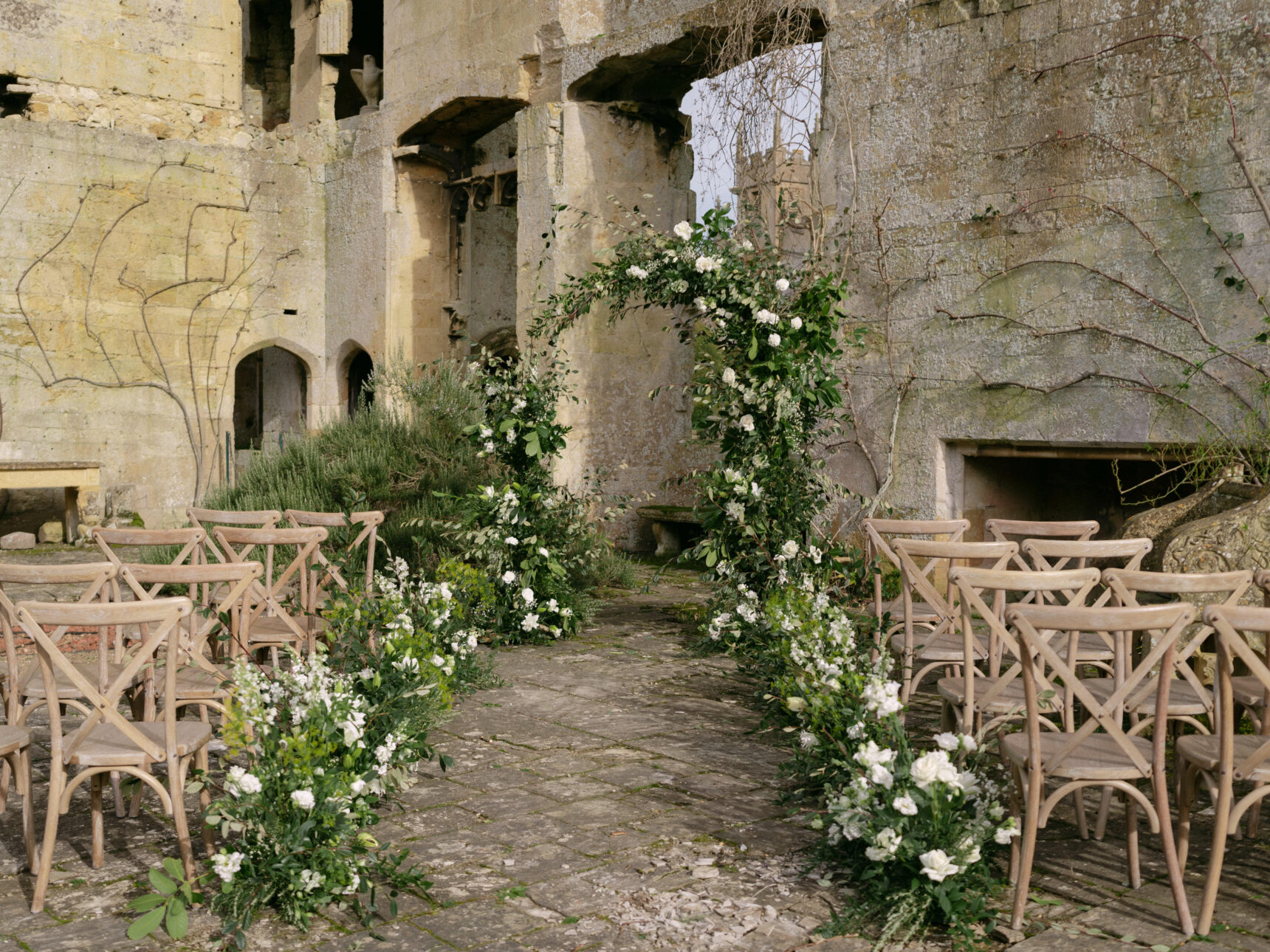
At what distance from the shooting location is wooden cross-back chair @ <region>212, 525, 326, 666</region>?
493cm

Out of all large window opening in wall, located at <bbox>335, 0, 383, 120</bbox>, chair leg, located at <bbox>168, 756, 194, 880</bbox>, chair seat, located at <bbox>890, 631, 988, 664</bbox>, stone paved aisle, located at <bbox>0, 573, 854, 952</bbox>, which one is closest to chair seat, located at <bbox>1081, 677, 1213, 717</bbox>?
chair seat, located at <bbox>890, 631, 988, 664</bbox>

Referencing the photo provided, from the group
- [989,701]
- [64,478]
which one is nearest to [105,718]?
[989,701]

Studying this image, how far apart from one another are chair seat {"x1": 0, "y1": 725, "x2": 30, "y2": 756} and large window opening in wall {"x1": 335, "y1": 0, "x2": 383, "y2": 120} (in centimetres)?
1504

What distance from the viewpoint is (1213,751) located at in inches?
128

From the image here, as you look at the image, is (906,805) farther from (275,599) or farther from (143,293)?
(143,293)

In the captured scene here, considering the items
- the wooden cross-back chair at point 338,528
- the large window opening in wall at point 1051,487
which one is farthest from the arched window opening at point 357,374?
the large window opening in wall at point 1051,487

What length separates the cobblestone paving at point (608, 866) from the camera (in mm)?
3064

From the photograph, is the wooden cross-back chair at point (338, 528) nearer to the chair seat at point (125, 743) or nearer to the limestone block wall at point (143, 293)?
the chair seat at point (125, 743)

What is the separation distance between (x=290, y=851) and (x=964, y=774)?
5.89 ft

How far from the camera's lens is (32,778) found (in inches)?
176

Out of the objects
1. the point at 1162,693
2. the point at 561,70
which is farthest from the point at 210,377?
the point at 1162,693

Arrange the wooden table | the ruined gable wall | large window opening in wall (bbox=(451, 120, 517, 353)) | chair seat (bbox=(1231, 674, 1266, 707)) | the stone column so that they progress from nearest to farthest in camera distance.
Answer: chair seat (bbox=(1231, 674, 1266, 707))
the ruined gable wall
the stone column
the wooden table
large window opening in wall (bbox=(451, 120, 517, 353))

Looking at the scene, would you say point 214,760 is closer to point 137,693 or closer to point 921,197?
point 137,693

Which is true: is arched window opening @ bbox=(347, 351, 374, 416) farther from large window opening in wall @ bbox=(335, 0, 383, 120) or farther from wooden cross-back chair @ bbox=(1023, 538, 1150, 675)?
wooden cross-back chair @ bbox=(1023, 538, 1150, 675)
